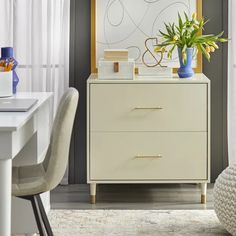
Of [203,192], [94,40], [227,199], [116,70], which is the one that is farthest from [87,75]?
[227,199]

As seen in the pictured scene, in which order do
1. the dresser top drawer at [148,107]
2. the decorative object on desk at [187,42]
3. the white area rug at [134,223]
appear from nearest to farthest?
the white area rug at [134,223]
the dresser top drawer at [148,107]
the decorative object on desk at [187,42]

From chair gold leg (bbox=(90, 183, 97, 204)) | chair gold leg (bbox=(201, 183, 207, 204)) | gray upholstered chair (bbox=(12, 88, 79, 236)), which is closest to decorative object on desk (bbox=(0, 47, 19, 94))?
gray upholstered chair (bbox=(12, 88, 79, 236))

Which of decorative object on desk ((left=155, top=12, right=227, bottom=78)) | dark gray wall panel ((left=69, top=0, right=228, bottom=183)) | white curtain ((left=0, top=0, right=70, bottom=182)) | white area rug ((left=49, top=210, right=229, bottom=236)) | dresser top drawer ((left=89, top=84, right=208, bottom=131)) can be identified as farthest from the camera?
dark gray wall panel ((left=69, top=0, right=228, bottom=183))

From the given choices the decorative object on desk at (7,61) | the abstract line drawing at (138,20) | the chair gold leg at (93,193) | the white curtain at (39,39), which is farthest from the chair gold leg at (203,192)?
the decorative object on desk at (7,61)

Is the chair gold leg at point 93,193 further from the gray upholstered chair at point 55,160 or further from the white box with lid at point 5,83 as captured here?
the gray upholstered chair at point 55,160

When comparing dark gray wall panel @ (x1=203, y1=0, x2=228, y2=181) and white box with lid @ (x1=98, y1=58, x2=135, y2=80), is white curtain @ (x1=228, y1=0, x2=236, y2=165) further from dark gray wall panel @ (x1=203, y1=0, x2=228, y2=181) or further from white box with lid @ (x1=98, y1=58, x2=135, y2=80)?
white box with lid @ (x1=98, y1=58, x2=135, y2=80)

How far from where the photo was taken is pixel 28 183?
311cm

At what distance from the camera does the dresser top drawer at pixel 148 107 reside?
4391 millimetres

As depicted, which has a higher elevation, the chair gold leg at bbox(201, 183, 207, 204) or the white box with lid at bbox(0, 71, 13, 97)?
Answer: the white box with lid at bbox(0, 71, 13, 97)

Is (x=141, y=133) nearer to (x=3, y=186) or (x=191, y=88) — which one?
(x=191, y=88)

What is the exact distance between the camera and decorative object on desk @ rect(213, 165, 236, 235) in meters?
3.60

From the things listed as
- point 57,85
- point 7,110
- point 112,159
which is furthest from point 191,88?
point 7,110

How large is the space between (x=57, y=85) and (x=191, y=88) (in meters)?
0.96

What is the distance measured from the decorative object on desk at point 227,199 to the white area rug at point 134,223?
191mm
